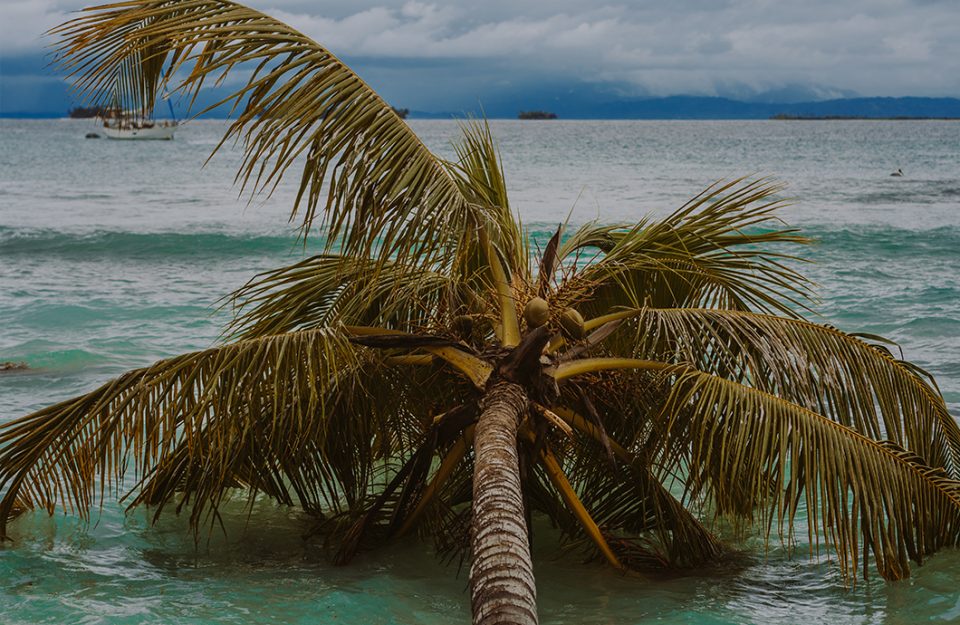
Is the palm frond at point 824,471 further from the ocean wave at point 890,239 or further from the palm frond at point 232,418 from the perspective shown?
the ocean wave at point 890,239

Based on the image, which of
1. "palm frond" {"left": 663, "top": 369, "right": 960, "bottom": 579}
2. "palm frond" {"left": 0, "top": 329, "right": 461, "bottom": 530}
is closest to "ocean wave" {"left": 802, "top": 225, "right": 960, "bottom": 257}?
"palm frond" {"left": 663, "top": 369, "right": 960, "bottom": 579}

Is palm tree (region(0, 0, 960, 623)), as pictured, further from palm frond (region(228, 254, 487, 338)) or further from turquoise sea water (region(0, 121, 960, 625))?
turquoise sea water (region(0, 121, 960, 625))

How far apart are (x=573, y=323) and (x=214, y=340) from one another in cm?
300

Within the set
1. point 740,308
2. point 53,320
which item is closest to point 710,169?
point 53,320

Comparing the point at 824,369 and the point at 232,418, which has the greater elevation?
the point at 824,369

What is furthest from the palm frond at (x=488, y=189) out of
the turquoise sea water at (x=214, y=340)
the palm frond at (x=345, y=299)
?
the turquoise sea water at (x=214, y=340)

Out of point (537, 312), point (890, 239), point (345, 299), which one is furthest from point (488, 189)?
point (890, 239)

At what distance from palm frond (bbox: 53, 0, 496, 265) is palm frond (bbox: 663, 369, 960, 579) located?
150 cm

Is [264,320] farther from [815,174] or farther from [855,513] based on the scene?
[815,174]

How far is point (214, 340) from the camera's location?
7.24 m

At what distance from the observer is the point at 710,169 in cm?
5912

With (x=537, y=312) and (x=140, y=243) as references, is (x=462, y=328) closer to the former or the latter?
(x=537, y=312)

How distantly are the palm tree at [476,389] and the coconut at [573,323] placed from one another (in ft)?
0.04

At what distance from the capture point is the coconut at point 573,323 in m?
5.29
